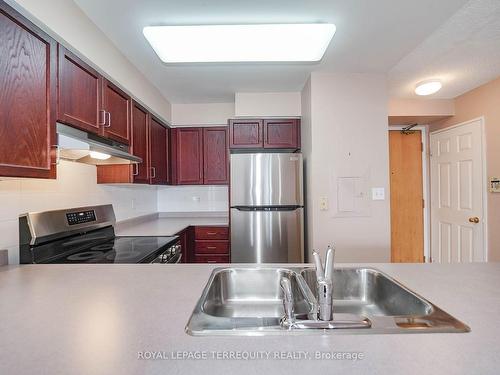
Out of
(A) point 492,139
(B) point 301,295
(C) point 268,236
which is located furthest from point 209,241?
(A) point 492,139

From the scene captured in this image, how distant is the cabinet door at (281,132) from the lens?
3078mm

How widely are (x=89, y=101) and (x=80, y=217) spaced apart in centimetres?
81

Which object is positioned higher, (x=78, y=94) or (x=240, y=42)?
(x=240, y=42)

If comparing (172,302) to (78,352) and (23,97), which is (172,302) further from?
(23,97)

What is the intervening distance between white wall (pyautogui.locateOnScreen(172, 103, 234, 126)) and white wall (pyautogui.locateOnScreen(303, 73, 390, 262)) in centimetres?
125

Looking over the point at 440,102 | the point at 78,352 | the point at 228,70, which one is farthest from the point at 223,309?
Result: the point at 440,102

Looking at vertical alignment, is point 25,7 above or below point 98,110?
above

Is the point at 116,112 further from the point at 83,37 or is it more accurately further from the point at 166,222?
the point at 166,222

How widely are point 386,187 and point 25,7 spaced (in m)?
2.71

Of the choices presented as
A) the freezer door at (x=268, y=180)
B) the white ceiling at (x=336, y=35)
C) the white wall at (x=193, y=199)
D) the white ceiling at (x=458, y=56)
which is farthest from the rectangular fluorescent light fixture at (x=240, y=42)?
the white wall at (x=193, y=199)

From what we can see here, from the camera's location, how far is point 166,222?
324 centimetres

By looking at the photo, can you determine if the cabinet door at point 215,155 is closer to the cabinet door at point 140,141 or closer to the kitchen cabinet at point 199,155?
the kitchen cabinet at point 199,155

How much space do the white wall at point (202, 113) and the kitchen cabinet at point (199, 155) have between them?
0.08m

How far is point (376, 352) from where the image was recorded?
602 mm
